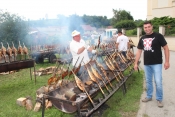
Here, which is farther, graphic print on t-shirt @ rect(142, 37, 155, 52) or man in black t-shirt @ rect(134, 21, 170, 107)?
graphic print on t-shirt @ rect(142, 37, 155, 52)

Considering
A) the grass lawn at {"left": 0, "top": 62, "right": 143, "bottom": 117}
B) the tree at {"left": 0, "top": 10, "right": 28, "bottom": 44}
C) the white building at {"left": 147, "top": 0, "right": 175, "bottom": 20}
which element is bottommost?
the grass lawn at {"left": 0, "top": 62, "right": 143, "bottom": 117}

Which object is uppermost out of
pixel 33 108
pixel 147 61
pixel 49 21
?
pixel 49 21

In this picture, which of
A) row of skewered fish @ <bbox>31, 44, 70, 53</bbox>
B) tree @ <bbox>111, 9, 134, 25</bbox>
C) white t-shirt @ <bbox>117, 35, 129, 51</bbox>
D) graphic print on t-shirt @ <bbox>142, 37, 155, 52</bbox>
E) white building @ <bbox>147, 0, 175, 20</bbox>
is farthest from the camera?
tree @ <bbox>111, 9, 134, 25</bbox>

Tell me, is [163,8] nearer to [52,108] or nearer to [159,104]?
[159,104]

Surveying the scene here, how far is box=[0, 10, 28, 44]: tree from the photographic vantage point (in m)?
13.4

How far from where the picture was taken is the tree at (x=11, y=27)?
527 inches

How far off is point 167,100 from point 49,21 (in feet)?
47.8

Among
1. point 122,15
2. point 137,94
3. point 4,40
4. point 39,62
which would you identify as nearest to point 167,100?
point 137,94

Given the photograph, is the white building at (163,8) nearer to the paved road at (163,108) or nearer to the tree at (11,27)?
the tree at (11,27)

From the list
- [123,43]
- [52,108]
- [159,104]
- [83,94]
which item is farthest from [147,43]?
[123,43]

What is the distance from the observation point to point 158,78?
436cm

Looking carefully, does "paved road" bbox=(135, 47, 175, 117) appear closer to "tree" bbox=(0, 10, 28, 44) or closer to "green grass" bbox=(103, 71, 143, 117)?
"green grass" bbox=(103, 71, 143, 117)

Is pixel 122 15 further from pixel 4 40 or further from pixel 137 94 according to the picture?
pixel 137 94

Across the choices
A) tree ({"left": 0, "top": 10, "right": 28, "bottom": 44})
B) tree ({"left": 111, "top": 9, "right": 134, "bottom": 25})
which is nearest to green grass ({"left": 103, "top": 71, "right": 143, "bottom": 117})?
tree ({"left": 0, "top": 10, "right": 28, "bottom": 44})
